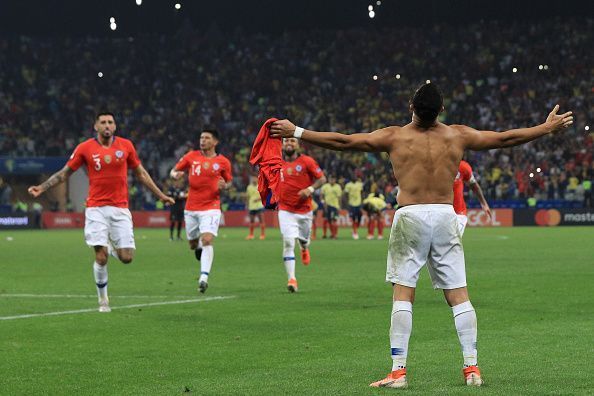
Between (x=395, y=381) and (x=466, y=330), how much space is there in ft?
2.33

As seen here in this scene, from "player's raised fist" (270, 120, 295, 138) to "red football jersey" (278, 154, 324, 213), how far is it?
10367mm

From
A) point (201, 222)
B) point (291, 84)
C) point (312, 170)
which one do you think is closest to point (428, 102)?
point (201, 222)

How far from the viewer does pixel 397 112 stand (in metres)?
59.9

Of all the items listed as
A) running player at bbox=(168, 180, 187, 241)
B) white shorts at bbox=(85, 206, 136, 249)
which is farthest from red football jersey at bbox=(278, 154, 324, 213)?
running player at bbox=(168, 180, 187, 241)

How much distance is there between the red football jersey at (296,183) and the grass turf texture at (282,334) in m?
1.33

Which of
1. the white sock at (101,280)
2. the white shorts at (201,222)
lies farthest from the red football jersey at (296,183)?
the white sock at (101,280)

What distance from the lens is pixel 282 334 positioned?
39.3ft

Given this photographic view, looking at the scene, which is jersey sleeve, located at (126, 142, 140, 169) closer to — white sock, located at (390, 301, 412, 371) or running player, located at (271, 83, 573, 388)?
running player, located at (271, 83, 573, 388)

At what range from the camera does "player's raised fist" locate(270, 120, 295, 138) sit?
856cm

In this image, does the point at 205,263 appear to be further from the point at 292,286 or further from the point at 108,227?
the point at 108,227

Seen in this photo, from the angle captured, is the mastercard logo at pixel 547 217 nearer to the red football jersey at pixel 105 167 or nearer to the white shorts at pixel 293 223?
the white shorts at pixel 293 223

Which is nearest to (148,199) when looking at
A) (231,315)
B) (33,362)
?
(231,315)

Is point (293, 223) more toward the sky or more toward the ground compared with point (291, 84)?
more toward the ground

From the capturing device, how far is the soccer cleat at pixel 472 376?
8288 millimetres
